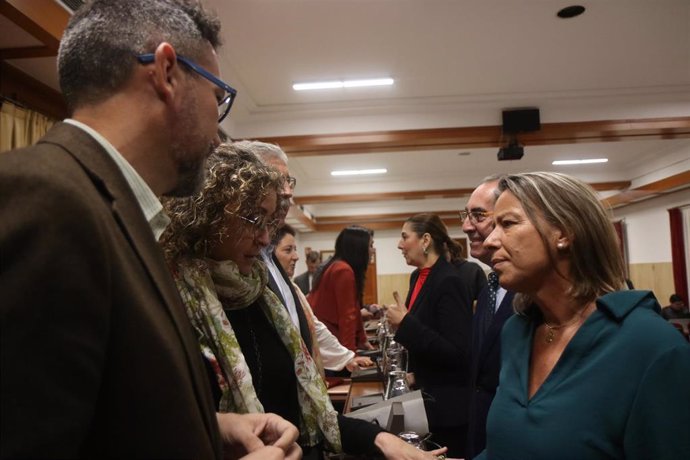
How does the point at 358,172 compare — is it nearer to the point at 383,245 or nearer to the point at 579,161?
the point at 579,161

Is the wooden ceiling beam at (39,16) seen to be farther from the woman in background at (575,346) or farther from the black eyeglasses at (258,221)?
the woman in background at (575,346)

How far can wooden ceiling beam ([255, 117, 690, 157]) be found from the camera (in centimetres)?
580

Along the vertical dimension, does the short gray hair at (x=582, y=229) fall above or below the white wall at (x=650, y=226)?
below

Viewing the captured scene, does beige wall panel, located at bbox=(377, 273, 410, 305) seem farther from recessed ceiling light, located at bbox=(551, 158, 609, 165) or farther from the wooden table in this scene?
the wooden table

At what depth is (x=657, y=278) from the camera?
1029 centimetres

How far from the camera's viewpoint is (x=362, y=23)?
4016 mm

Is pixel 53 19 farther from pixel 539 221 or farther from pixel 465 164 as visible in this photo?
pixel 465 164

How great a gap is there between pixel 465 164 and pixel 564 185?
26.6 ft

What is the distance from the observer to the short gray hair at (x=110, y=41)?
76cm

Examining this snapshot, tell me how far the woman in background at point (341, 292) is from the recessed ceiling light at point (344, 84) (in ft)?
6.84

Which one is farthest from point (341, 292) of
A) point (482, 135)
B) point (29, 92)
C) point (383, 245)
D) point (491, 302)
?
point (383, 245)

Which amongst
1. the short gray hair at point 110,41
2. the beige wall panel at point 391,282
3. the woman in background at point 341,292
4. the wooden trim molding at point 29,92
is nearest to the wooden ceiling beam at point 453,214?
the beige wall panel at point 391,282

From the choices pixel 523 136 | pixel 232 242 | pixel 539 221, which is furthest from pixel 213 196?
pixel 523 136

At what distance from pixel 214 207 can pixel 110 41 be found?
507 mm
